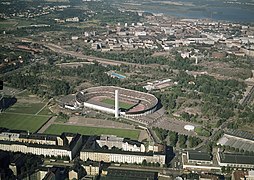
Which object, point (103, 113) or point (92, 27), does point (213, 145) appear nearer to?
point (103, 113)

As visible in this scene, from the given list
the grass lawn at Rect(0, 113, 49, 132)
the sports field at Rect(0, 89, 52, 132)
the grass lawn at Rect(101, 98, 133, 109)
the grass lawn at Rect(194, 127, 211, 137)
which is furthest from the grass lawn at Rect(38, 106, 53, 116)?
the grass lawn at Rect(194, 127, 211, 137)

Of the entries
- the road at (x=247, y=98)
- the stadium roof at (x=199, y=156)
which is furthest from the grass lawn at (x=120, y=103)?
the road at (x=247, y=98)

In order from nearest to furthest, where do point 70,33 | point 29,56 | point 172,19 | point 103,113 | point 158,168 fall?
1. point 158,168
2. point 103,113
3. point 29,56
4. point 70,33
5. point 172,19

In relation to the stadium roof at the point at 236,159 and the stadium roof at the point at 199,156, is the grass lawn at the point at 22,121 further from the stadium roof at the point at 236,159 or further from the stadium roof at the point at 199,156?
the stadium roof at the point at 236,159

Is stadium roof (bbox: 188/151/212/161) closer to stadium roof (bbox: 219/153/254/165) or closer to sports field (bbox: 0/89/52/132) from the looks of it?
stadium roof (bbox: 219/153/254/165)

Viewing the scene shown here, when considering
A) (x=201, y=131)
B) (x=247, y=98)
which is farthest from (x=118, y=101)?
(x=247, y=98)

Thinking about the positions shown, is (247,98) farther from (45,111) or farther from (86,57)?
(86,57)

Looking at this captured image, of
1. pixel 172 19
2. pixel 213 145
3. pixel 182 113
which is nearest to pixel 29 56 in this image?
pixel 182 113
